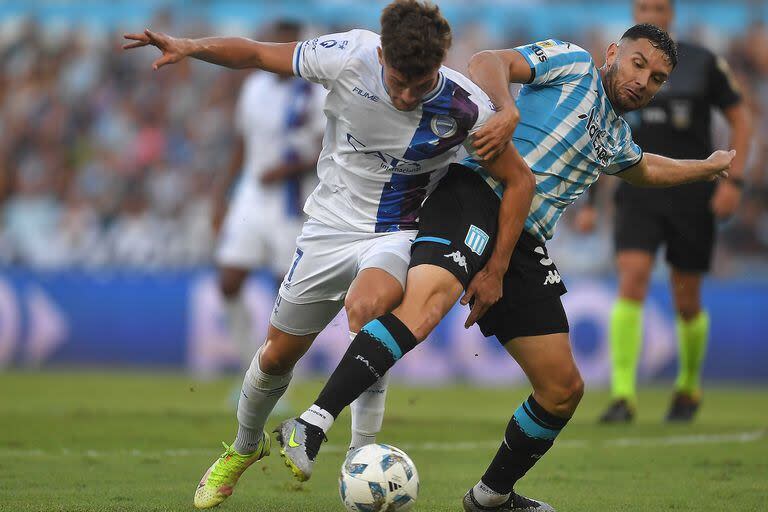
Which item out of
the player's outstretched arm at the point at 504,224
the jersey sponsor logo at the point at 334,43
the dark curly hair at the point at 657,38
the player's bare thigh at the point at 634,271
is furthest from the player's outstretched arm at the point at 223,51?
the player's bare thigh at the point at 634,271

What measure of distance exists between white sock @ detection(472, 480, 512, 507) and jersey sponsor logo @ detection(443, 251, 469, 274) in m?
1.00

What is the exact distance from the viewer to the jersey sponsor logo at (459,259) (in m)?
4.86

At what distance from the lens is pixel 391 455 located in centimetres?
454

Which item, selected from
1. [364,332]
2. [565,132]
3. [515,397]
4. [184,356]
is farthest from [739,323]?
[364,332]

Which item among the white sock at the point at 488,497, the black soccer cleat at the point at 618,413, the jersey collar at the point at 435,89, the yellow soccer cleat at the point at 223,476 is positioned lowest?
the black soccer cleat at the point at 618,413

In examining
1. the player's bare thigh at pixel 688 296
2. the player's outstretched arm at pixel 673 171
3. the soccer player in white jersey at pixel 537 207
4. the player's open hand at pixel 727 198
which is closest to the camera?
the soccer player in white jersey at pixel 537 207

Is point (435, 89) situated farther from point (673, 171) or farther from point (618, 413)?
point (618, 413)

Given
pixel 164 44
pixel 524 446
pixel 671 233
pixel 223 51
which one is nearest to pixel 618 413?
pixel 671 233

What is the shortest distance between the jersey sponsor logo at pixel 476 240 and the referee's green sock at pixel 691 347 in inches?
188

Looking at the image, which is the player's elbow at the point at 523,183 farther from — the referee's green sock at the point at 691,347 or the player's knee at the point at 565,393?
the referee's green sock at the point at 691,347

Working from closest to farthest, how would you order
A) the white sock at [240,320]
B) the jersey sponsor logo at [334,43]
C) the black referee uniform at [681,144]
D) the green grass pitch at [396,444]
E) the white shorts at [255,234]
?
the jersey sponsor logo at [334,43] < the green grass pitch at [396,444] < the black referee uniform at [681,144] < the white shorts at [255,234] < the white sock at [240,320]

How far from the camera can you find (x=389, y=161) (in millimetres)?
5156

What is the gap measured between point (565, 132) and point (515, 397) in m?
6.79

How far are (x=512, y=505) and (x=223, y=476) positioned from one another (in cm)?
128
